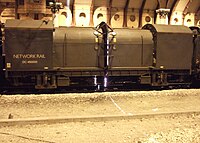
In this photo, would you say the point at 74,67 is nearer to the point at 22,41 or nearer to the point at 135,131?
the point at 22,41

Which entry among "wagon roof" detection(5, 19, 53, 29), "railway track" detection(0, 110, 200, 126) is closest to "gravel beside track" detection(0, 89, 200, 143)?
"railway track" detection(0, 110, 200, 126)

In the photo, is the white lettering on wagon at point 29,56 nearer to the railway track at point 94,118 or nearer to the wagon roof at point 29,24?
the wagon roof at point 29,24

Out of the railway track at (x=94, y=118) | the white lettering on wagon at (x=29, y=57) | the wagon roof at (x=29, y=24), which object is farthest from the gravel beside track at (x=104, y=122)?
the wagon roof at (x=29, y=24)

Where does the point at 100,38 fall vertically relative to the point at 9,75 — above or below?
above

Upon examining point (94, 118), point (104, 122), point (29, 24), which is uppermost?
point (29, 24)

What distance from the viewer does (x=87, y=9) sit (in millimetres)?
19422

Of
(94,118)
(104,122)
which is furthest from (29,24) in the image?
(104,122)

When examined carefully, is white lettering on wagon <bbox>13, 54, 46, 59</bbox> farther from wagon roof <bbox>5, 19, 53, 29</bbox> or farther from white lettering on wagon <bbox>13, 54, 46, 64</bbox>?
wagon roof <bbox>5, 19, 53, 29</bbox>

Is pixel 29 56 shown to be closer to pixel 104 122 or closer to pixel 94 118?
pixel 94 118

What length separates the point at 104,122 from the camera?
298 inches

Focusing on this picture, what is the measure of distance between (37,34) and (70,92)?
310 cm

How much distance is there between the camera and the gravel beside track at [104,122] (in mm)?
6328

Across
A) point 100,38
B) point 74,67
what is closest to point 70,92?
point 74,67

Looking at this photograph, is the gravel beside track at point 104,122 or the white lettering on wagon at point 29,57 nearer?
the gravel beside track at point 104,122
